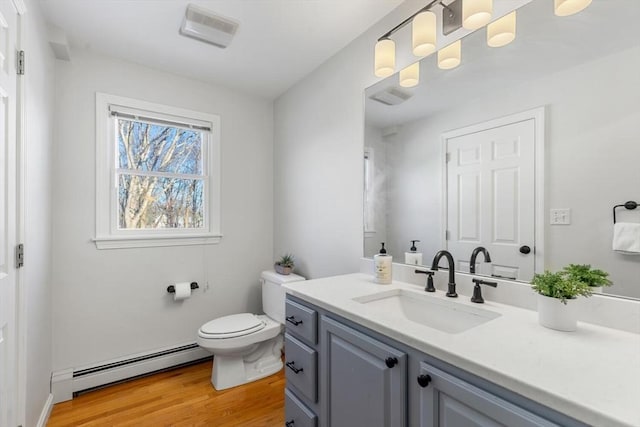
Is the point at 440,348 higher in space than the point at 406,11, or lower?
lower

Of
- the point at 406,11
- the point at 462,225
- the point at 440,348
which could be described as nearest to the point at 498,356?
the point at 440,348

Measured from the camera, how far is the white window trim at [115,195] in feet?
7.29

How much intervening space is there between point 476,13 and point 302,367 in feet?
5.59

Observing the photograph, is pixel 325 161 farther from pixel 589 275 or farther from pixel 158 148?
pixel 589 275

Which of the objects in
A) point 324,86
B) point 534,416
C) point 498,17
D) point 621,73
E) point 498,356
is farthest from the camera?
point 324,86

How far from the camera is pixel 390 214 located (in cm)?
181

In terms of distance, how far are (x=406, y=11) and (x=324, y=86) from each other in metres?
0.80

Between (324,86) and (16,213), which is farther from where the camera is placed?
(324,86)

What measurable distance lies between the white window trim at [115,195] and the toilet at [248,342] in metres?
0.72

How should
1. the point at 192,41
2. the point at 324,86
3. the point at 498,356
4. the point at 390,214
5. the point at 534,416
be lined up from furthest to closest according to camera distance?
the point at 324,86
the point at 192,41
the point at 390,214
the point at 498,356
the point at 534,416

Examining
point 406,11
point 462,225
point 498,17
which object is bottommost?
point 462,225

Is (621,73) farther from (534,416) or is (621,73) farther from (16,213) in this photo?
(16,213)

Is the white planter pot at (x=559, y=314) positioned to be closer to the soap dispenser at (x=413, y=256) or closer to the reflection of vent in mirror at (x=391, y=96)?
the soap dispenser at (x=413, y=256)


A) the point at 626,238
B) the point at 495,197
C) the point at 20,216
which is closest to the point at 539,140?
the point at 495,197
